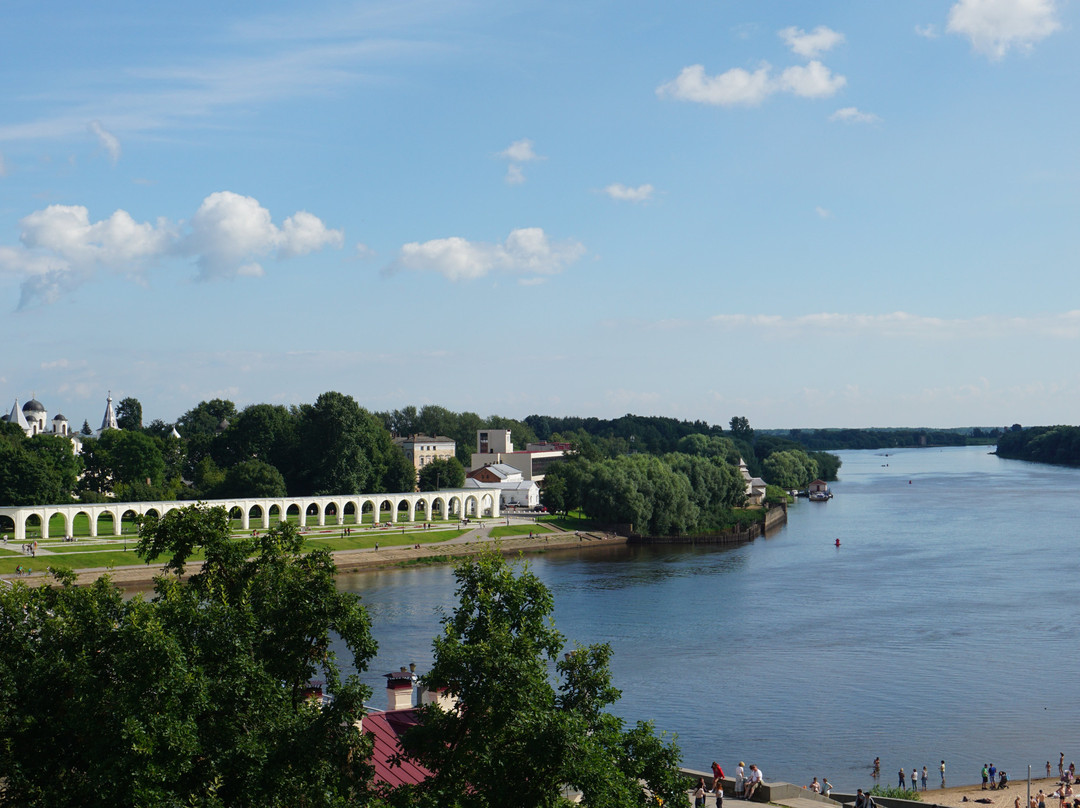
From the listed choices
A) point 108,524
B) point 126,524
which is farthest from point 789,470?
point 108,524

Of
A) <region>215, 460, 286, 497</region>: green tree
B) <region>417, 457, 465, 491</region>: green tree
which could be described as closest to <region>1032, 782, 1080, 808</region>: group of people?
<region>215, 460, 286, 497</region>: green tree

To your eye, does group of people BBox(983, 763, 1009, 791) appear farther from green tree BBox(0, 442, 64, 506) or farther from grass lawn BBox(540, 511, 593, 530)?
green tree BBox(0, 442, 64, 506)

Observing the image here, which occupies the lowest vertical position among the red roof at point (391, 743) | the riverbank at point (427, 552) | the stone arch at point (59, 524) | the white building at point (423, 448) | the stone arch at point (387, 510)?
the riverbank at point (427, 552)

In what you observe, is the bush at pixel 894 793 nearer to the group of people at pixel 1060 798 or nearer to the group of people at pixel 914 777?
the group of people at pixel 914 777

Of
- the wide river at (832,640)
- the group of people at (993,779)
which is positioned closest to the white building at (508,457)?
the wide river at (832,640)

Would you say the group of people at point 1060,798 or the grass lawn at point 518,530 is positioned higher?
the grass lawn at point 518,530

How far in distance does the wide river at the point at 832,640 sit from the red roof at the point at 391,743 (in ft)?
45.3

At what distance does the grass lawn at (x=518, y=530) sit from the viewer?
8256 cm

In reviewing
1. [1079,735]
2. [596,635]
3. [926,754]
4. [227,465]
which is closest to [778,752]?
[926,754]

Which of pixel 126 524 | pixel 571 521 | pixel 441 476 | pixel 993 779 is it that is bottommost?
pixel 993 779

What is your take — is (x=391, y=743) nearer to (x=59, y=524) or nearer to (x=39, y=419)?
(x=59, y=524)

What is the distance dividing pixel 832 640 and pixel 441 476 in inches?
2514

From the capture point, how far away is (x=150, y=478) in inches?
3910

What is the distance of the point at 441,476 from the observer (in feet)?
342
